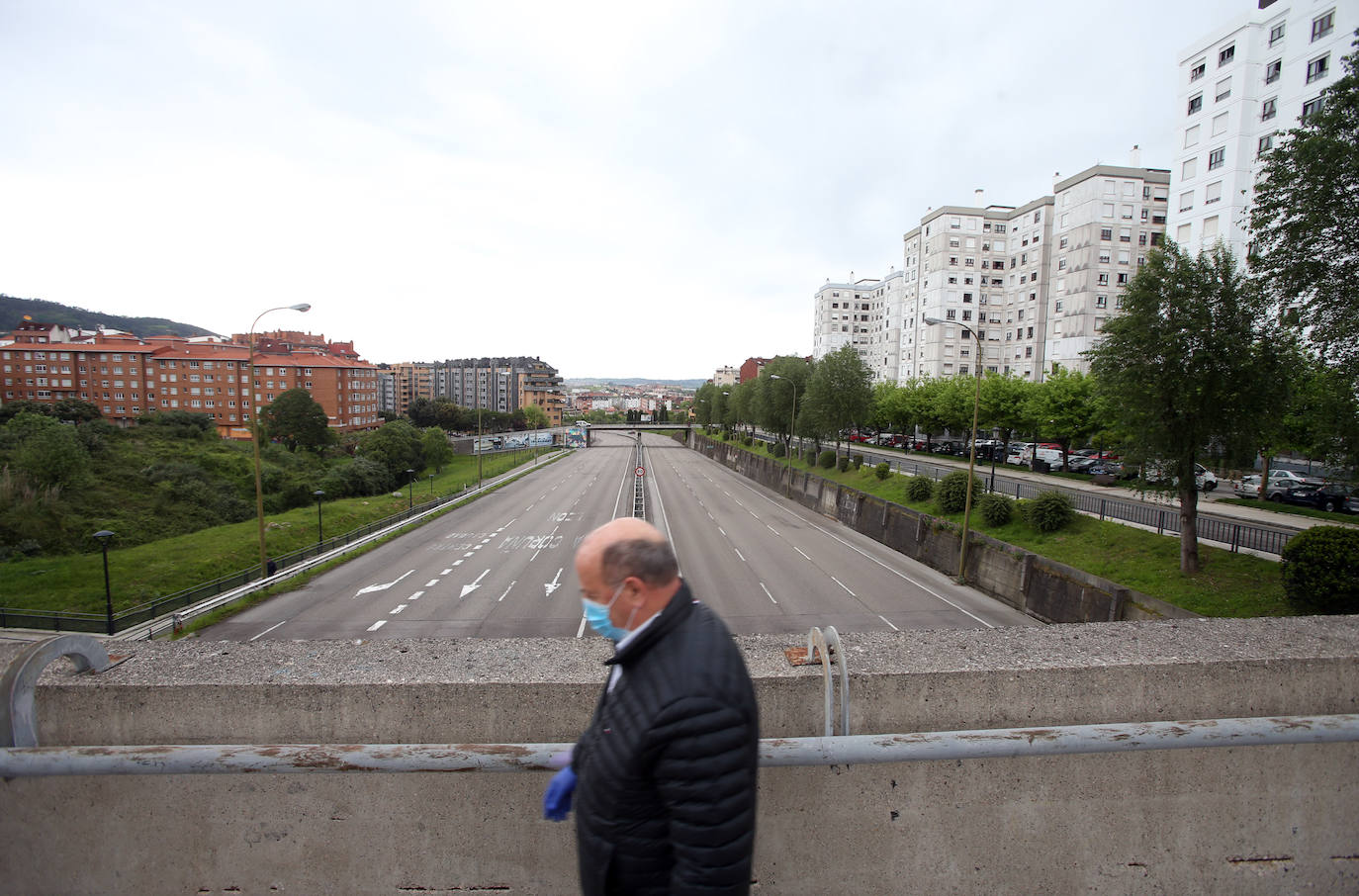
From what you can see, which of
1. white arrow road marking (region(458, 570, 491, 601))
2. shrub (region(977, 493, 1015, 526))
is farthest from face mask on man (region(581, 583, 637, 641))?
shrub (region(977, 493, 1015, 526))

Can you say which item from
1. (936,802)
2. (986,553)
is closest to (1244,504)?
(986,553)

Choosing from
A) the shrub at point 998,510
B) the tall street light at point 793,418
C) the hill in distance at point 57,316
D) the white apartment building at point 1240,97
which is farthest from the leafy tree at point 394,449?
the hill in distance at point 57,316

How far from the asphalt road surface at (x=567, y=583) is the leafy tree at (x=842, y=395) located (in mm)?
7553

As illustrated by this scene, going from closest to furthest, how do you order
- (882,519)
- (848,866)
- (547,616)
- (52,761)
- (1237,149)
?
1. (52,761)
2. (848,866)
3. (547,616)
4. (882,519)
5. (1237,149)

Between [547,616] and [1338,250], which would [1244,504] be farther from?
[547,616]

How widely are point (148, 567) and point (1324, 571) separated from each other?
4138cm

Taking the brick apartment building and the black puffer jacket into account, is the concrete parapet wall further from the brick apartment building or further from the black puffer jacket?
the brick apartment building

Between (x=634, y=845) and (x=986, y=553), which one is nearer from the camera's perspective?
(x=634, y=845)

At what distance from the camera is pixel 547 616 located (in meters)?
20.8

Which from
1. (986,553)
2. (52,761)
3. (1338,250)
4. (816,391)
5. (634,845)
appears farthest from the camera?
(816,391)

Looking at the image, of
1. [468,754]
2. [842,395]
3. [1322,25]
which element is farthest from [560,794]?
[1322,25]

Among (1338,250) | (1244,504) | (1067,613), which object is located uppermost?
(1338,250)

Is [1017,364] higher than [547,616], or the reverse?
[1017,364]

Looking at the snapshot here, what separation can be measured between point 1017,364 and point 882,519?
156 feet
